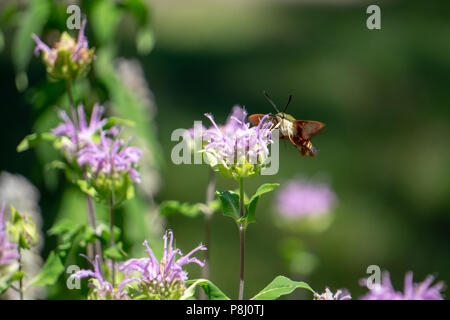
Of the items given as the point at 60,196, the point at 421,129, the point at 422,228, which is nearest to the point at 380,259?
the point at 422,228

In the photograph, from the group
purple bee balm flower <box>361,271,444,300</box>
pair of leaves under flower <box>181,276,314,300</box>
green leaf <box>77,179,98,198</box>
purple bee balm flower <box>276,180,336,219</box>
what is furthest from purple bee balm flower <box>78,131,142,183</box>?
purple bee balm flower <box>276,180,336,219</box>

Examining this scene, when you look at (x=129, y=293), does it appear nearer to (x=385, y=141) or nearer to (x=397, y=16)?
(x=385, y=141)

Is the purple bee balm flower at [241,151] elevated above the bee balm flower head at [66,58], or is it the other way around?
the bee balm flower head at [66,58]

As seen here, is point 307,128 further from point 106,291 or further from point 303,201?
point 303,201

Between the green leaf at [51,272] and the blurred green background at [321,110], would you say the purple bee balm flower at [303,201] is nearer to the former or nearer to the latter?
the blurred green background at [321,110]

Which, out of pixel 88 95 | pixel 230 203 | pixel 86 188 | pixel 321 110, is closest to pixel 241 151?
pixel 230 203

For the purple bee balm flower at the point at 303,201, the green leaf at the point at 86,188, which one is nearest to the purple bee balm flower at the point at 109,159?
the green leaf at the point at 86,188
